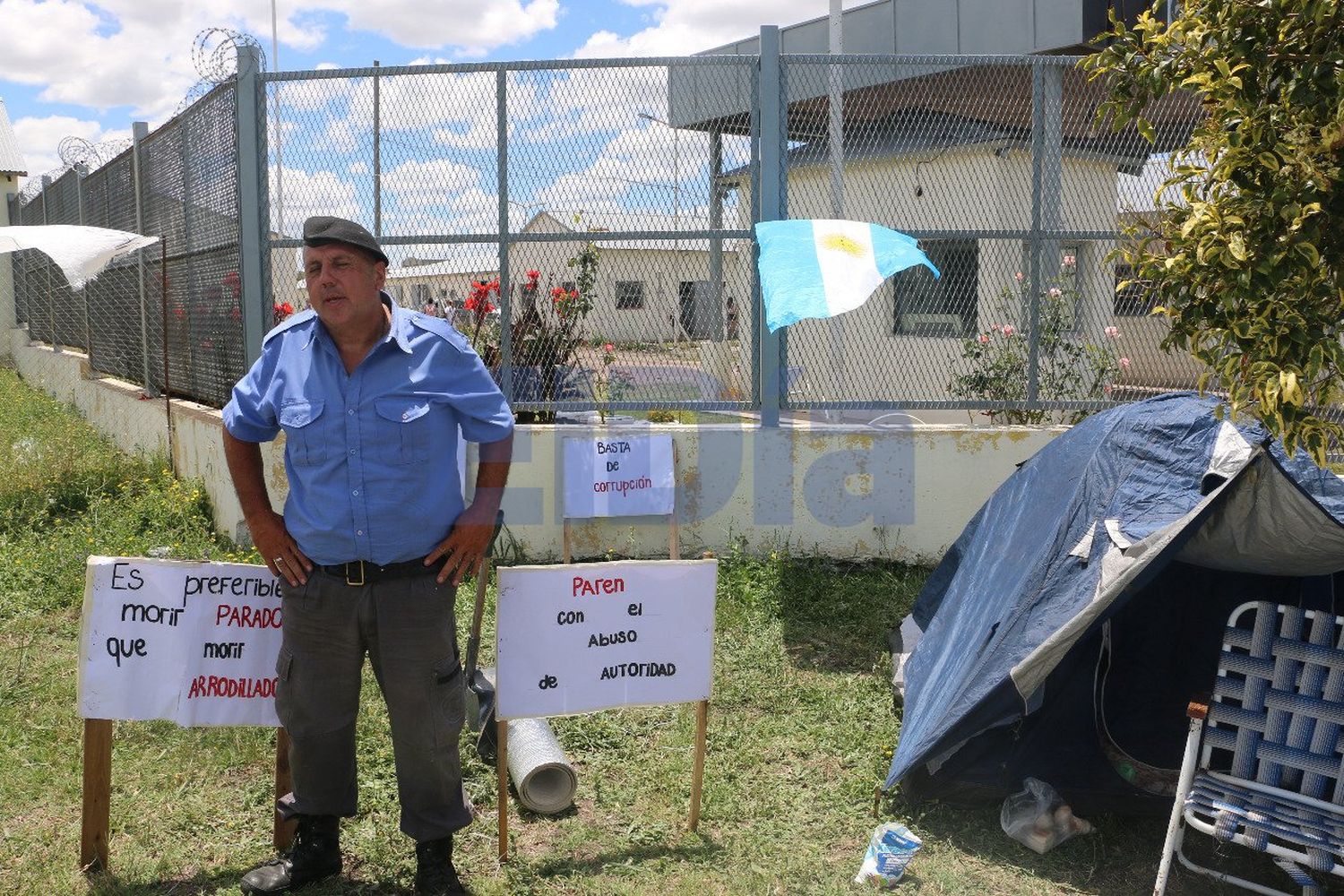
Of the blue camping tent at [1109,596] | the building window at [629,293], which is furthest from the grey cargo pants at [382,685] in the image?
the building window at [629,293]

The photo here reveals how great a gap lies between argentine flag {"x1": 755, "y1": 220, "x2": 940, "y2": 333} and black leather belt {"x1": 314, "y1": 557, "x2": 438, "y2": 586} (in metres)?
2.59

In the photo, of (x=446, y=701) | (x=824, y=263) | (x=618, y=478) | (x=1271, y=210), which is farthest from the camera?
(x=618, y=478)

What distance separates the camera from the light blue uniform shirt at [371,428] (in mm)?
3350

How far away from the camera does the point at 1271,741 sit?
12.8 ft

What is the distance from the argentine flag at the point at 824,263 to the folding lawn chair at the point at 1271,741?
7.55 ft

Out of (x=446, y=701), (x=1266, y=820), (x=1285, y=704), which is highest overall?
(x=446, y=701)

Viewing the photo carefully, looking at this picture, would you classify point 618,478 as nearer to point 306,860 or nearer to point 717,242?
point 717,242

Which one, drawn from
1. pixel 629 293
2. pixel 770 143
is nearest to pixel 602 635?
pixel 629 293

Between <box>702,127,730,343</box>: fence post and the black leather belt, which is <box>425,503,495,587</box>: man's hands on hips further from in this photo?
<box>702,127,730,343</box>: fence post

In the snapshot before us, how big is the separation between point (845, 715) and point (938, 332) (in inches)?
113

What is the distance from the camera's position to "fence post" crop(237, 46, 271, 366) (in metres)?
7.08

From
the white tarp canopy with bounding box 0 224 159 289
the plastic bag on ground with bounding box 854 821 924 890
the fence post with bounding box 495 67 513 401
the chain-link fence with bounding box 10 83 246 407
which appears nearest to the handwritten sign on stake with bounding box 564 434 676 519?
the fence post with bounding box 495 67 513 401

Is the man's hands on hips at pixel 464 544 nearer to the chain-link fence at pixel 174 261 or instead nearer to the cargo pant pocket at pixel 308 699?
the cargo pant pocket at pixel 308 699

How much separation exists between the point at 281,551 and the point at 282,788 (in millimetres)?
944
